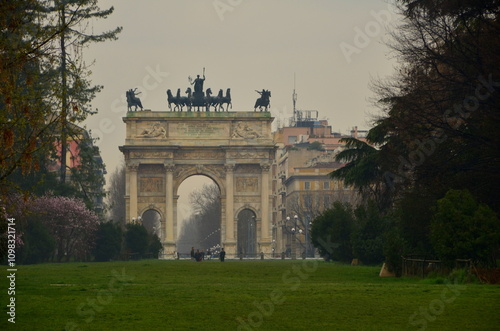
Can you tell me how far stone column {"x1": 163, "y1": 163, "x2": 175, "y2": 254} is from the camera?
3799 inches

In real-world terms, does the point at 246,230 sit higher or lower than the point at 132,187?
lower

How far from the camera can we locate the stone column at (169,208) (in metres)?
96.5

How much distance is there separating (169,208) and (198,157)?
5.34m

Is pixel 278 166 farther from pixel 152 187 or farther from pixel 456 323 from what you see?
pixel 456 323

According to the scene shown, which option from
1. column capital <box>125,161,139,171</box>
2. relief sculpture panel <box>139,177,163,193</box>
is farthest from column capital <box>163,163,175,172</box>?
column capital <box>125,161,139,171</box>

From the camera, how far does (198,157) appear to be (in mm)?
97062

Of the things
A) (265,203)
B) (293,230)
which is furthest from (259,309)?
(293,230)

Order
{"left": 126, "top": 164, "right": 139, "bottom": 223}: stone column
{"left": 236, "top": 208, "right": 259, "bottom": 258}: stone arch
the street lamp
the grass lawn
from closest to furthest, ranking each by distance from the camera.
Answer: the grass lawn
the street lamp
{"left": 126, "top": 164, "right": 139, "bottom": 223}: stone column
{"left": 236, "top": 208, "right": 259, "bottom": 258}: stone arch

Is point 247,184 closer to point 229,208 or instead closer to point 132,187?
point 229,208

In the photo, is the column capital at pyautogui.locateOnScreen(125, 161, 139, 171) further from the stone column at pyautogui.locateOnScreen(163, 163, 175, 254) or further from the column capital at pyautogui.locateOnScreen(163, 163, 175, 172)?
the stone column at pyautogui.locateOnScreen(163, 163, 175, 254)

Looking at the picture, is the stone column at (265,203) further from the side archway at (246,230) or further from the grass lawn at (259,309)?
the grass lawn at (259,309)

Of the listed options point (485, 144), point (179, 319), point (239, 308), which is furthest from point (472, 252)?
point (179, 319)

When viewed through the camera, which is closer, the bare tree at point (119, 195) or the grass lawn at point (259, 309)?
the grass lawn at point (259, 309)

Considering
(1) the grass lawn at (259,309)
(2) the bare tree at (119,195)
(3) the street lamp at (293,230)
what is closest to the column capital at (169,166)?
(3) the street lamp at (293,230)
